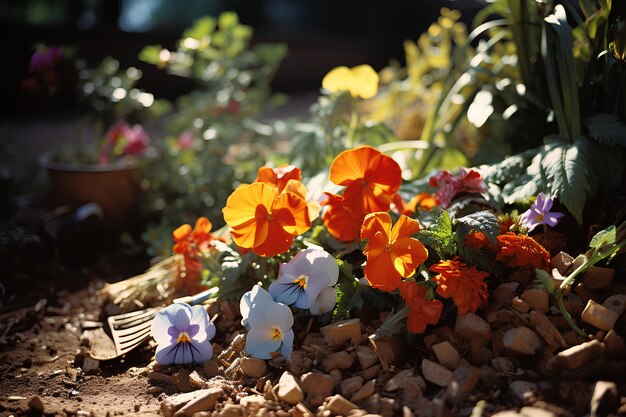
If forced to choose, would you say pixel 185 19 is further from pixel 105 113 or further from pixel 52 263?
pixel 52 263

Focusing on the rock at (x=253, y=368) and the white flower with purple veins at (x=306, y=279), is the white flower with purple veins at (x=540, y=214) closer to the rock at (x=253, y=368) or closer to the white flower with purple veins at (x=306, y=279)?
the white flower with purple veins at (x=306, y=279)

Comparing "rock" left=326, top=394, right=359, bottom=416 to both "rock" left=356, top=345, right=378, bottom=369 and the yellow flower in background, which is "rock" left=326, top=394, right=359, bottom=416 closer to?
"rock" left=356, top=345, right=378, bottom=369

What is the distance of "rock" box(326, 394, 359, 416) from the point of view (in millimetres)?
1204

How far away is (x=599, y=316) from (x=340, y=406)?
563 millimetres

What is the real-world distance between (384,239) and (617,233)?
1.78ft

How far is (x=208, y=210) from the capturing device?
2400 mm

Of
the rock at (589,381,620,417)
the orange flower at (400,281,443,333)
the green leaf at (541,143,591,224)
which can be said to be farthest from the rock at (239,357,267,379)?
the green leaf at (541,143,591,224)

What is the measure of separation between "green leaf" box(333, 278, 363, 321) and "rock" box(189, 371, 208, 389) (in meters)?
0.34

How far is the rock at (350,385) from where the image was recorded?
1264 millimetres

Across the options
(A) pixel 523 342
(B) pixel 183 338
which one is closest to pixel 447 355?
(A) pixel 523 342

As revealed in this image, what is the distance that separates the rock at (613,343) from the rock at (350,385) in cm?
51

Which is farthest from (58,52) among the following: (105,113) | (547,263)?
(547,263)

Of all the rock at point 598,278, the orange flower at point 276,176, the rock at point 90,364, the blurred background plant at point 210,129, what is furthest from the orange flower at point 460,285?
the blurred background plant at point 210,129

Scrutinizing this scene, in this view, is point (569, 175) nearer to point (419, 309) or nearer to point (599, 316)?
point (599, 316)
